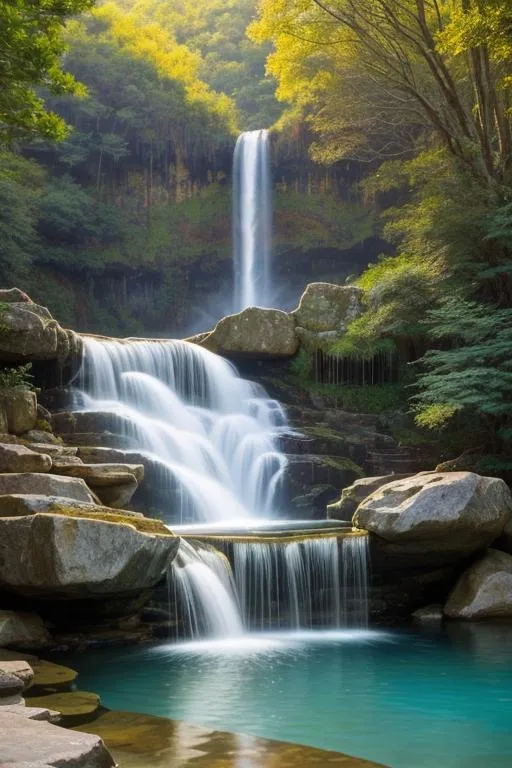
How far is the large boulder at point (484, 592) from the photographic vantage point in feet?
39.3

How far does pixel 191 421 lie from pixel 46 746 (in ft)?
46.7

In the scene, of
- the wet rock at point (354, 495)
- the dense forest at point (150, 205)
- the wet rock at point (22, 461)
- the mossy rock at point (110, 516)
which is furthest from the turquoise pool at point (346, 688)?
the dense forest at point (150, 205)

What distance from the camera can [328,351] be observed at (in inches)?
870

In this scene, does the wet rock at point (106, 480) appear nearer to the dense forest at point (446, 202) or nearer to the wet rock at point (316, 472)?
the wet rock at point (316, 472)

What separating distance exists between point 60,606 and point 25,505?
1.21m

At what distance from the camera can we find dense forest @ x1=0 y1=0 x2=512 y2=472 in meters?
16.3

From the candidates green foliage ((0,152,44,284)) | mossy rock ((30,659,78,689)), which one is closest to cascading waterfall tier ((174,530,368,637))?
mossy rock ((30,659,78,689))

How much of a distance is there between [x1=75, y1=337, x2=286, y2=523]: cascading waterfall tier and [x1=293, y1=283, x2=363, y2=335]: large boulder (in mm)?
2414

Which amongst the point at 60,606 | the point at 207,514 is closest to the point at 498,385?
the point at 207,514

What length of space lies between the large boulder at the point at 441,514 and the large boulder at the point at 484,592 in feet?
0.97

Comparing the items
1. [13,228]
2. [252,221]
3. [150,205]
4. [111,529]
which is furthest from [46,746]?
[150,205]

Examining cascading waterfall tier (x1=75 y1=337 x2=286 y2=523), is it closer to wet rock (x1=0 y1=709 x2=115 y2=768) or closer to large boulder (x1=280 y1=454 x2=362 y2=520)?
large boulder (x1=280 y1=454 x2=362 y2=520)

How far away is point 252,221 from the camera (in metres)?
36.1

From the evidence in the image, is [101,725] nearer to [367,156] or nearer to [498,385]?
[498,385]
